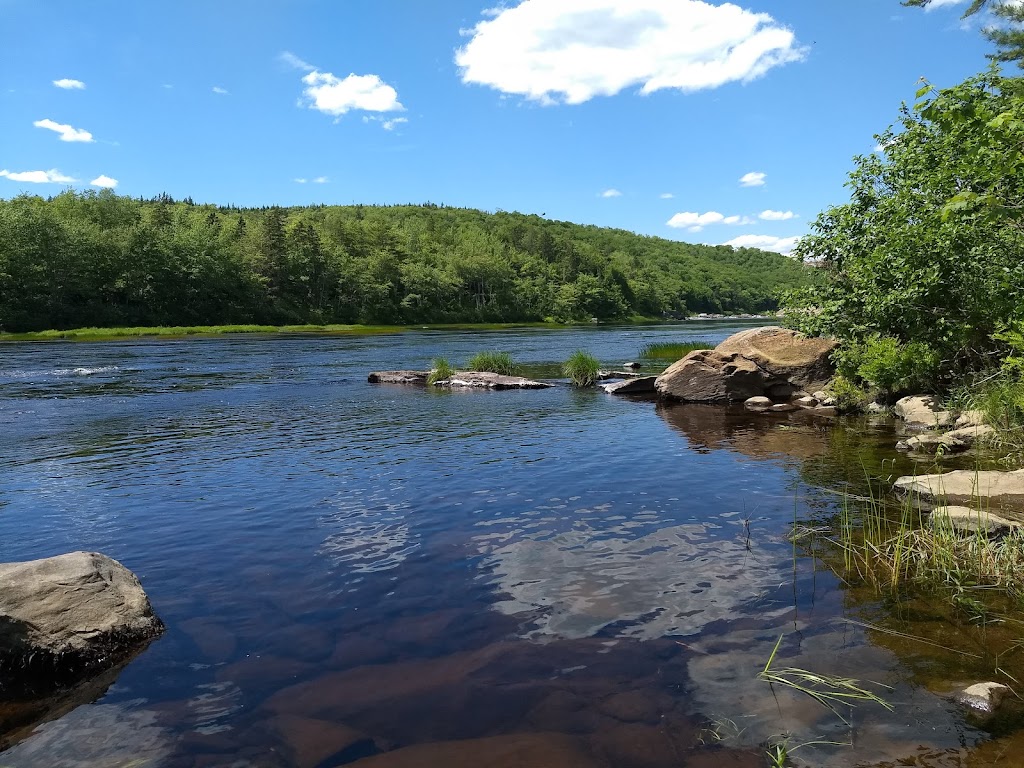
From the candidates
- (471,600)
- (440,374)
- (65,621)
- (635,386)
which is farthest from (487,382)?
(65,621)

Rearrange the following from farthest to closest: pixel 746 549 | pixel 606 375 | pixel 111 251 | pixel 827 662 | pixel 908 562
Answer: pixel 111 251 → pixel 606 375 → pixel 746 549 → pixel 908 562 → pixel 827 662

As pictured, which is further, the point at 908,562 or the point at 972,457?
the point at 972,457

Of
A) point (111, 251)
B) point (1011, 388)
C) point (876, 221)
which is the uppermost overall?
point (111, 251)

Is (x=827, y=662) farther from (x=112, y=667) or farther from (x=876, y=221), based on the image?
(x=876, y=221)

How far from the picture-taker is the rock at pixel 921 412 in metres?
17.4

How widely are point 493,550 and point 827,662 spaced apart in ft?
15.3

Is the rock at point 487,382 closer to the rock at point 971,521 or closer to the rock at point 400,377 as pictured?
the rock at point 400,377

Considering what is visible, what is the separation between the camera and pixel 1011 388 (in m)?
14.7

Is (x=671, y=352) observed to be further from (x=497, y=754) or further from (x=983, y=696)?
(x=497, y=754)

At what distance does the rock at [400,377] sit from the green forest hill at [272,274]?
1820cm

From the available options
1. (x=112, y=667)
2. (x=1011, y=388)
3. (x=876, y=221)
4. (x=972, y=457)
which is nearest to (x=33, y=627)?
(x=112, y=667)

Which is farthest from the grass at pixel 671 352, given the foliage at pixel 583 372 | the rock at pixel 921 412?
the rock at pixel 921 412

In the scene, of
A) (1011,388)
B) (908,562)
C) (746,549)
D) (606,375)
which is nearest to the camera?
(908,562)

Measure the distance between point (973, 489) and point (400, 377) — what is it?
27.7 meters
